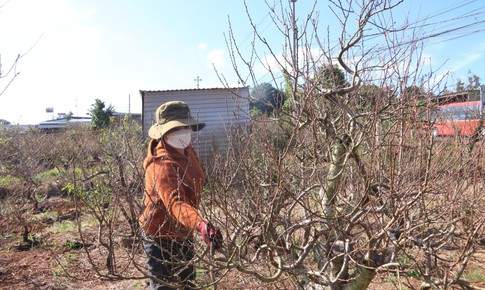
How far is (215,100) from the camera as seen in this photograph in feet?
41.6

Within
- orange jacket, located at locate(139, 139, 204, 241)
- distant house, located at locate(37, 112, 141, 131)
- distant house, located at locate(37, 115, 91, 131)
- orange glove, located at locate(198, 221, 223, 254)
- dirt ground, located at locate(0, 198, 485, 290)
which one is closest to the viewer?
orange glove, located at locate(198, 221, 223, 254)

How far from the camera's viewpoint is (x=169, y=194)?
91.7 inches

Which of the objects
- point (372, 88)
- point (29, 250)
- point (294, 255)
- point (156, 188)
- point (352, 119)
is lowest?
point (29, 250)

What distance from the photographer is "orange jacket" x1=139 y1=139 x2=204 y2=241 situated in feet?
7.15

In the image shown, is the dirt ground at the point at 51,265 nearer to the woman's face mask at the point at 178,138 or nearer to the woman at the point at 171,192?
the woman at the point at 171,192

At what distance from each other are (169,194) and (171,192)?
18mm

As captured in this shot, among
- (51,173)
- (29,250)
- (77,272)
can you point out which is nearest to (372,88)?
(77,272)

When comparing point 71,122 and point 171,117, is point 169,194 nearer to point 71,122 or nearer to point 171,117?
point 171,117

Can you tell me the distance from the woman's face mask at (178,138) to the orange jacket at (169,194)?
4 centimetres

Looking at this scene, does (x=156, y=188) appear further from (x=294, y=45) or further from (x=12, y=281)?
(x=12, y=281)

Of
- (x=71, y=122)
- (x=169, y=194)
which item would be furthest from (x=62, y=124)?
(x=169, y=194)

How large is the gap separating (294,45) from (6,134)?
1058cm

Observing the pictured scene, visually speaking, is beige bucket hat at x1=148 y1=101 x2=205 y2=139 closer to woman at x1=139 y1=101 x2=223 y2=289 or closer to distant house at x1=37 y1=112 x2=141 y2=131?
woman at x1=139 y1=101 x2=223 y2=289

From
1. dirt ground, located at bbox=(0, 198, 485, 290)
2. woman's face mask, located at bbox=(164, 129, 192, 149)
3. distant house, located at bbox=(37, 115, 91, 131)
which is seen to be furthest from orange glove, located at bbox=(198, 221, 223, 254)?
distant house, located at bbox=(37, 115, 91, 131)
